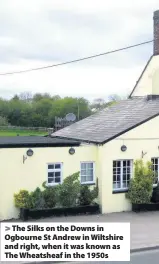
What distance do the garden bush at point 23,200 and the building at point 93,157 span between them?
0.31 meters

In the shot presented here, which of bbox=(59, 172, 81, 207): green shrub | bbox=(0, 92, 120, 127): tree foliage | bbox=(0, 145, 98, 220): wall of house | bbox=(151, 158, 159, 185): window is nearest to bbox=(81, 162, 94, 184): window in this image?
bbox=(0, 145, 98, 220): wall of house

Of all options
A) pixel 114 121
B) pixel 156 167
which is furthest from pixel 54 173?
pixel 156 167

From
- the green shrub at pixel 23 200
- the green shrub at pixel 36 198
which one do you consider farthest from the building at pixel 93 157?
A: the green shrub at pixel 36 198

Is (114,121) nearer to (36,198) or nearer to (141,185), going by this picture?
(141,185)

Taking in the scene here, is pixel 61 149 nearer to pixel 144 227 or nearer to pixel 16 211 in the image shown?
pixel 16 211

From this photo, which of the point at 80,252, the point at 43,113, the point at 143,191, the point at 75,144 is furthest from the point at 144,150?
the point at 43,113

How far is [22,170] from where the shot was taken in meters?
15.8

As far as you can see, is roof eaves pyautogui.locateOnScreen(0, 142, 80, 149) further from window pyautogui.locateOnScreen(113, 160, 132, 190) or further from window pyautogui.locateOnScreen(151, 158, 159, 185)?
window pyautogui.locateOnScreen(151, 158, 159, 185)

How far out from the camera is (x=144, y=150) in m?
17.7

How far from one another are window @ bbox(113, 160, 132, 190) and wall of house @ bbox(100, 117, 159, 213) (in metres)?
0.29

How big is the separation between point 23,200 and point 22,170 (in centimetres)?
116

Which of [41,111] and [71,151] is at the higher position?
[41,111]

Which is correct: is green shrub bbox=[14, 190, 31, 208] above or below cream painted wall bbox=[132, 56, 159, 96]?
below

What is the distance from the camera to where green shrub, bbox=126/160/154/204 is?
16953mm
